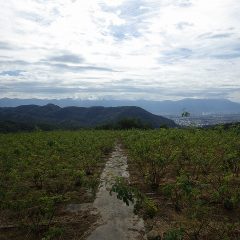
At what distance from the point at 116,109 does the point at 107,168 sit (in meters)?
180

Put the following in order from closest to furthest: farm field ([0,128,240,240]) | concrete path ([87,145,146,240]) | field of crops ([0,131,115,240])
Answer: farm field ([0,128,240,240]) → concrete path ([87,145,146,240]) → field of crops ([0,131,115,240])

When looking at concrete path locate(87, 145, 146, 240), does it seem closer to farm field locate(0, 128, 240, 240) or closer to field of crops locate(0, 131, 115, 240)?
farm field locate(0, 128, 240, 240)

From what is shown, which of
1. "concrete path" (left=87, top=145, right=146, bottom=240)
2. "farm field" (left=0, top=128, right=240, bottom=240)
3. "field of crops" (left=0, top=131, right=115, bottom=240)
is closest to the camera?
"farm field" (left=0, top=128, right=240, bottom=240)

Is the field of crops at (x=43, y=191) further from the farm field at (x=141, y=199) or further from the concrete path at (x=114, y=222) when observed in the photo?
the concrete path at (x=114, y=222)

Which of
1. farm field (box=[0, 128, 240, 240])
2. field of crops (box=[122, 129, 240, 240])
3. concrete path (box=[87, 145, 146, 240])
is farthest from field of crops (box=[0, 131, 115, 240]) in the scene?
field of crops (box=[122, 129, 240, 240])

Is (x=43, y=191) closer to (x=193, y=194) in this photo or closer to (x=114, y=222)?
(x=114, y=222)

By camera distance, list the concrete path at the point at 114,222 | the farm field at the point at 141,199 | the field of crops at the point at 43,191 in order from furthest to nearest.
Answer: the field of crops at the point at 43,191, the concrete path at the point at 114,222, the farm field at the point at 141,199

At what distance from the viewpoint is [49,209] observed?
21.0 ft

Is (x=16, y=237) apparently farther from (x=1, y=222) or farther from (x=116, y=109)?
(x=116, y=109)

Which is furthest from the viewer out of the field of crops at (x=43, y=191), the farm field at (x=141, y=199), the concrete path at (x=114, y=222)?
the field of crops at (x=43, y=191)

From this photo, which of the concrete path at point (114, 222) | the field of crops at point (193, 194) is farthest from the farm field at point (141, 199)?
the concrete path at point (114, 222)

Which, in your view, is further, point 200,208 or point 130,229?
point 130,229

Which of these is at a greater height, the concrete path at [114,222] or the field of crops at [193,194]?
the field of crops at [193,194]

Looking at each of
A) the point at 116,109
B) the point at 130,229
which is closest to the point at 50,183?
the point at 130,229
